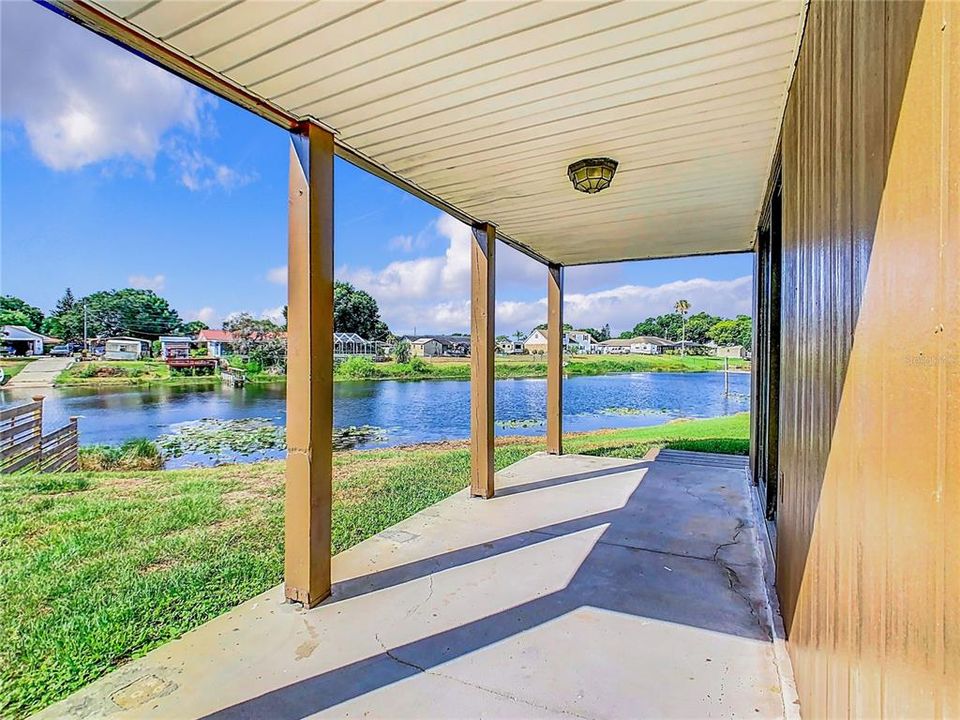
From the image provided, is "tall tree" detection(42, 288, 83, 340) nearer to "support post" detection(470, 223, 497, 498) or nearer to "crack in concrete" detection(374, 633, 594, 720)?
"support post" detection(470, 223, 497, 498)

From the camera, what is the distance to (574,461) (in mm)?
5543

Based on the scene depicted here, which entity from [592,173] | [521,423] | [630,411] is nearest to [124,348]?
[521,423]

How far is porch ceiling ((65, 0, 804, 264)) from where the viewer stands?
1.58m

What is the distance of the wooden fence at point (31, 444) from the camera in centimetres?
544

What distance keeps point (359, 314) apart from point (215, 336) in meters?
6.55

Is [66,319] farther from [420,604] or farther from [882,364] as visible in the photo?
[882,364]

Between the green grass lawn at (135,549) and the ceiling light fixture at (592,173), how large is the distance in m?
2.85

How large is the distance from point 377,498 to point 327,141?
3316 mm

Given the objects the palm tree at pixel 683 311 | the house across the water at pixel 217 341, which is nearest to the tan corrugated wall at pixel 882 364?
the house across the water at pixel 217 341

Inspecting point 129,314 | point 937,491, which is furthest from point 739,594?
point 129,314

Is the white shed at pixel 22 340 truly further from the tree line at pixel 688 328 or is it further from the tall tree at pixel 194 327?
the tree line at pixel 688 328

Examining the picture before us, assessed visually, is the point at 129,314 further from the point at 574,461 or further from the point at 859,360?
the point at 859,360

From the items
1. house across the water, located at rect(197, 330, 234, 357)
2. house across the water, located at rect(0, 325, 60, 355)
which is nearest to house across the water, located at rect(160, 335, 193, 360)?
house across the water, located at rect(197, 330, 234, 357)

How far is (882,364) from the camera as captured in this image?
889mm
